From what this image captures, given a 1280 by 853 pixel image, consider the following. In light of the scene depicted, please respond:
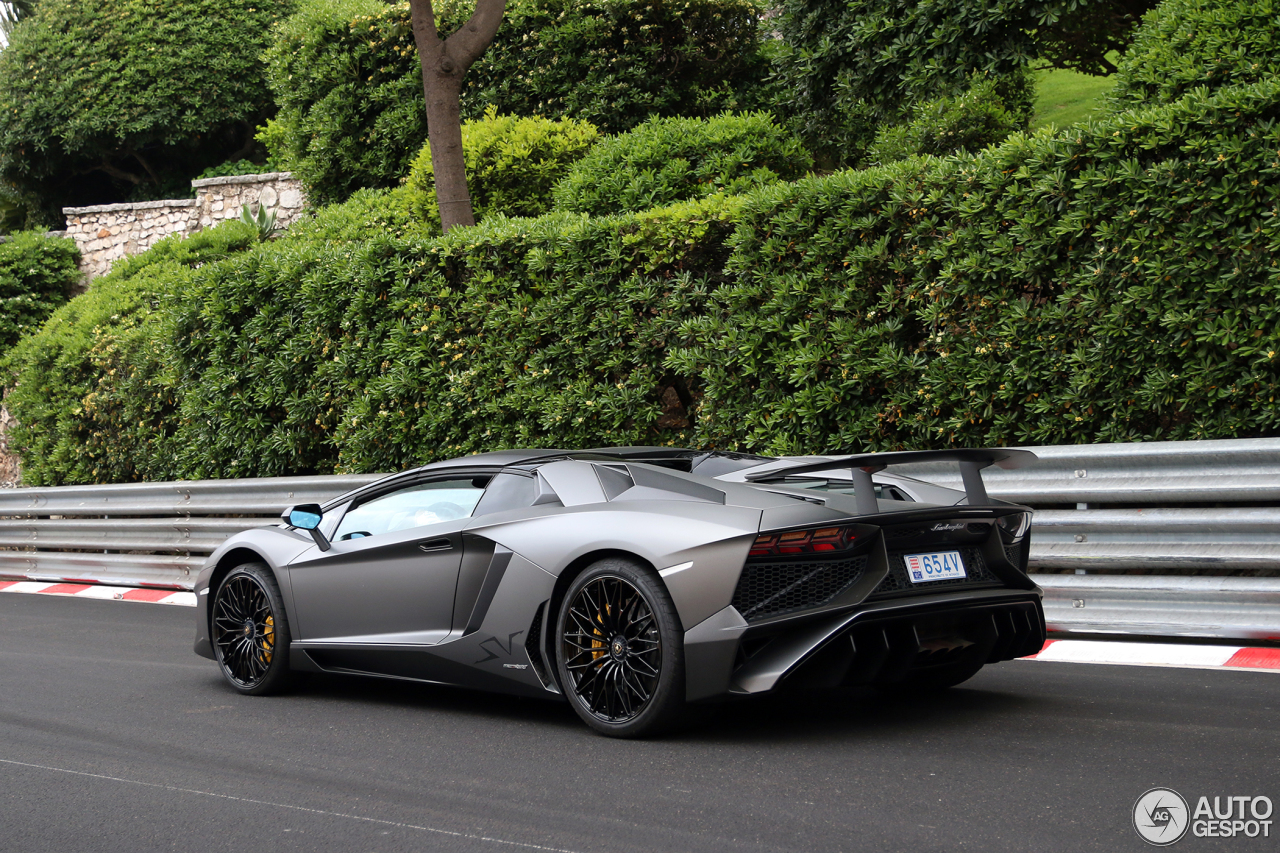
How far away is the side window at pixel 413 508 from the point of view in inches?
220

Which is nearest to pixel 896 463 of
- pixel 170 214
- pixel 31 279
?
pixel 170 214

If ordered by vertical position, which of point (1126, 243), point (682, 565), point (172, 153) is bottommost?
point (682, 565)

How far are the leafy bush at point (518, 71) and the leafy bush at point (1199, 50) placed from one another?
27.3 feet

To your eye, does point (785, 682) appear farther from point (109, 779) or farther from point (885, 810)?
point (109, 779)

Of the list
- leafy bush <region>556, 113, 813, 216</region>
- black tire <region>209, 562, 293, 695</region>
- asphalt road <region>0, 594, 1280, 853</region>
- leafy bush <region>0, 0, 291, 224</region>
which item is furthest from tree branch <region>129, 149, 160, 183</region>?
asphalt road <region>0, 594, 1280, 853</region>

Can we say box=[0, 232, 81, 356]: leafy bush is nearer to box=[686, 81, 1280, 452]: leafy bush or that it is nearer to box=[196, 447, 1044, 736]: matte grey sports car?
box=[686, 81, 1280, 452]: leafy bush

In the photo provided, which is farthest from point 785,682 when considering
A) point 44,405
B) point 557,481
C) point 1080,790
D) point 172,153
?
point 172,153

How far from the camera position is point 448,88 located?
40.7ft

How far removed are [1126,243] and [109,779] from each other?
5949 mm

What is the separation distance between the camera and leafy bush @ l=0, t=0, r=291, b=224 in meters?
25.9

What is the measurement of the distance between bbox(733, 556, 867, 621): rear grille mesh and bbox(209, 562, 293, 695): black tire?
2.85 metres

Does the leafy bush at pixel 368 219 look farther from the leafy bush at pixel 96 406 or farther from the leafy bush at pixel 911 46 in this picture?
the leafy bush at pixel 911 46

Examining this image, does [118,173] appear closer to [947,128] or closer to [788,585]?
[947,128]

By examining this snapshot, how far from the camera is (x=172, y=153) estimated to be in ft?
91.6
